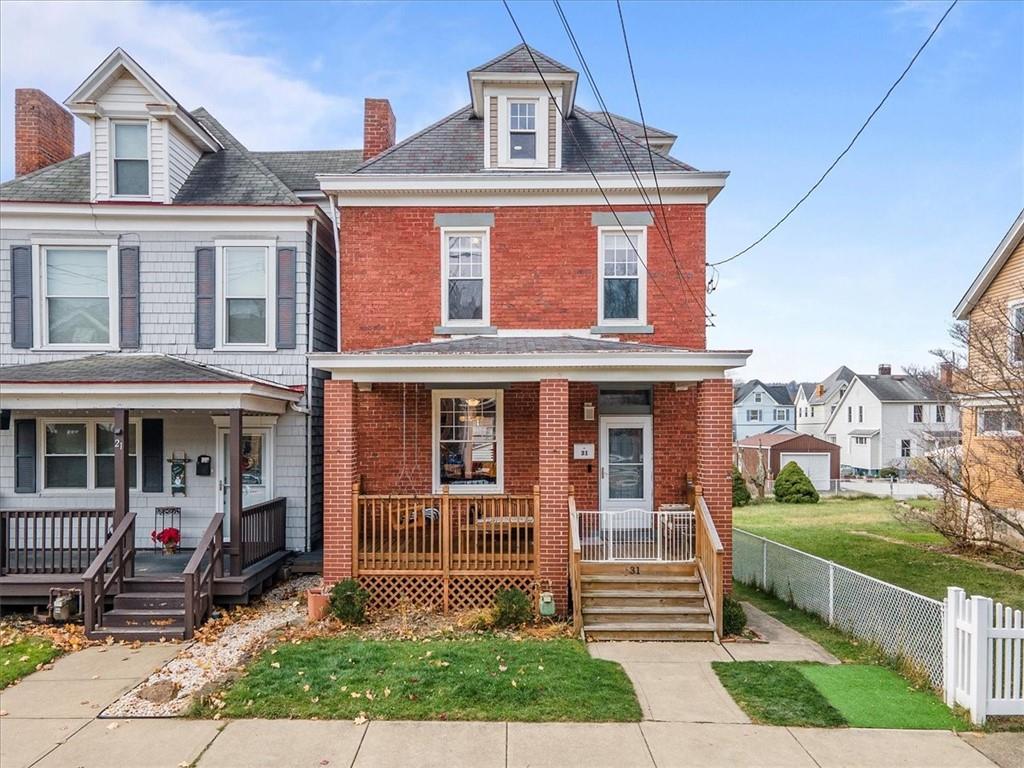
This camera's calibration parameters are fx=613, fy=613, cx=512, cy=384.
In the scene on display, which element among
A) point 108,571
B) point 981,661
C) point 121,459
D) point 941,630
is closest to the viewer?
point 981,661

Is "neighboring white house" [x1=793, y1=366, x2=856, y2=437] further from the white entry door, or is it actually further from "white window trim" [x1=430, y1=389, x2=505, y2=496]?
the white entry door

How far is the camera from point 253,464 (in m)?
11.5

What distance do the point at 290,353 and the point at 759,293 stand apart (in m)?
23.5

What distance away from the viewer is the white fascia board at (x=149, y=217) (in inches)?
436

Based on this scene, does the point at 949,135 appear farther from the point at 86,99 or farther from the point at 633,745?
the point at 86,99

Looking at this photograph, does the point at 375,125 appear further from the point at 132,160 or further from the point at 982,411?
the point at 982,411

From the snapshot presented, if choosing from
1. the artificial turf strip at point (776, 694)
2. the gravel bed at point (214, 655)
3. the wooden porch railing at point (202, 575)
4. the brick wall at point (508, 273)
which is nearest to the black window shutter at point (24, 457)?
the wooden porch railing at point (202, 575)

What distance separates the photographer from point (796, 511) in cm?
2450

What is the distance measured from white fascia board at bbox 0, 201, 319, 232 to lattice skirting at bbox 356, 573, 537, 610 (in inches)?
259

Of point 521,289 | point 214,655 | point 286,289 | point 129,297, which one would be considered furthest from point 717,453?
point 129,297

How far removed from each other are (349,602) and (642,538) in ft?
14.5

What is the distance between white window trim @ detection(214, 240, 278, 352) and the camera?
1138cm

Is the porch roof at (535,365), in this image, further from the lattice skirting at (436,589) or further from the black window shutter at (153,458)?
the black window shutter at (153,458)

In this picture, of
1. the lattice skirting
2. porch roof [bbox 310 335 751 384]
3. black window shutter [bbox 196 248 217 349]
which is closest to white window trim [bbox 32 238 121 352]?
black window shutter [bbox 196 248 217 349]
